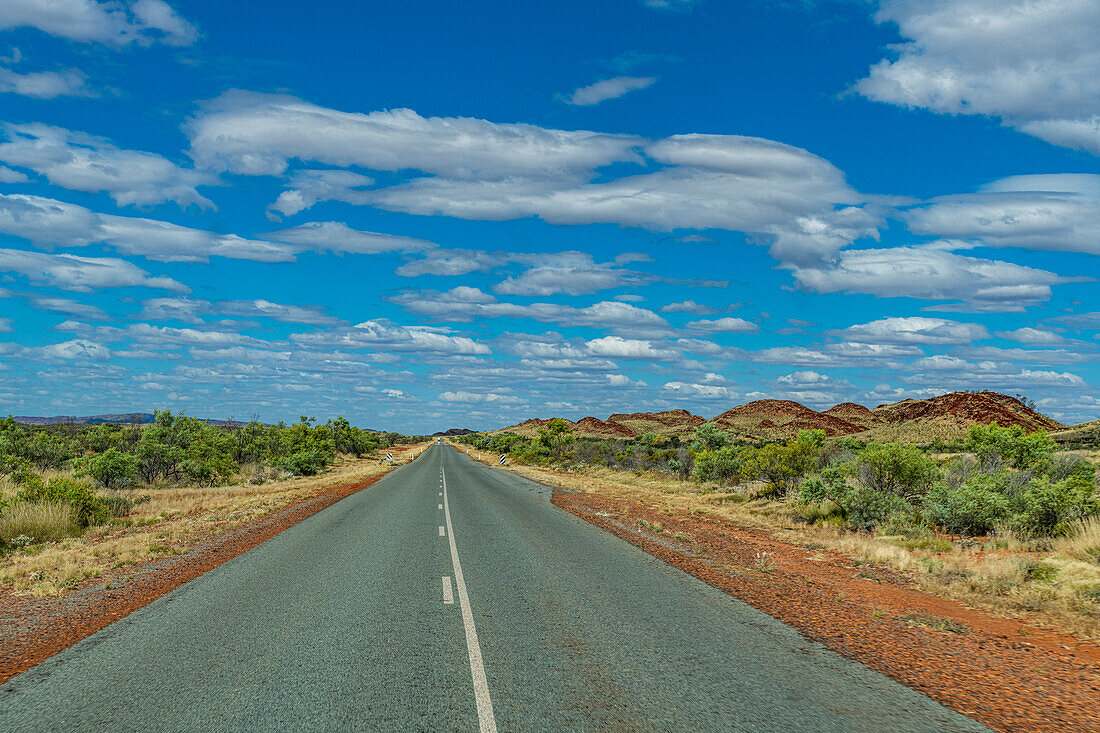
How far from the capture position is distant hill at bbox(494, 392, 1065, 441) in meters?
89.4

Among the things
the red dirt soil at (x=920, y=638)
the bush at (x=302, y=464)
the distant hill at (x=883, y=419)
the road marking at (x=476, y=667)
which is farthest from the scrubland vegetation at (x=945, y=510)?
the distant hill at (x=883, y=419)

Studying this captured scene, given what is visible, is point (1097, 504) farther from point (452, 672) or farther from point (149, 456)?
point (149, 456)

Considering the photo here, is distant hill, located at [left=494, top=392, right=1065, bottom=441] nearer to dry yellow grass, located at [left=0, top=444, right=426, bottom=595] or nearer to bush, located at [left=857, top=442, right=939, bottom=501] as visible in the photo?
bush, located at [left=857, top=442, right=939, bottom=501]

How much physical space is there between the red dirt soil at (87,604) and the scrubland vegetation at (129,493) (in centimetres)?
51

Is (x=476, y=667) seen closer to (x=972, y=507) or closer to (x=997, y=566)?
(x=997, y=566)

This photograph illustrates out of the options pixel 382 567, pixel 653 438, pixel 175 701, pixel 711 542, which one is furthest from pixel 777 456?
pixel 653 438

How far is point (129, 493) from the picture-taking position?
28.9 m

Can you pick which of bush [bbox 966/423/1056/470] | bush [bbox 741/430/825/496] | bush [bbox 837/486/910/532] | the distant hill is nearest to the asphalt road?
bush [bbox 837/486/910/532]

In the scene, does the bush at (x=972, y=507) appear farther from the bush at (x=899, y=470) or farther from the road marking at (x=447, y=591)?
the road marking at (x=447, y=591)

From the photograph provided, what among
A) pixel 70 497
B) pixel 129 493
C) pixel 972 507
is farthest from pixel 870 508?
pixel 129 493

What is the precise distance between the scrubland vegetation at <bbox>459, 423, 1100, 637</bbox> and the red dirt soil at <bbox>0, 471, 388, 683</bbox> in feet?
37.2

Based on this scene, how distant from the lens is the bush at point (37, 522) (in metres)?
15.6

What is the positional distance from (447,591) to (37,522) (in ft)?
42.3

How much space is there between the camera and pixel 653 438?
187 ft
